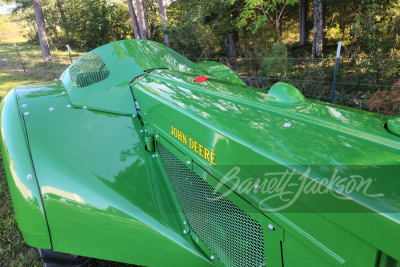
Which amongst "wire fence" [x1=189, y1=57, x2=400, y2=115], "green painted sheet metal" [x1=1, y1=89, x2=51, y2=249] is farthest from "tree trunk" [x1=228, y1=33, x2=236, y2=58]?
"green painted sheet metal" [x1=1, y1=89, x2=51, y2=249]

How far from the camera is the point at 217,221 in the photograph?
1703 millimetres

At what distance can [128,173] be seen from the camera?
204cm

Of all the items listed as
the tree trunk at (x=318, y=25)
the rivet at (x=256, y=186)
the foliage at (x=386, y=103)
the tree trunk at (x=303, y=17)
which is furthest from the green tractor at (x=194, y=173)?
the tree trunk at (x=303, y=17)

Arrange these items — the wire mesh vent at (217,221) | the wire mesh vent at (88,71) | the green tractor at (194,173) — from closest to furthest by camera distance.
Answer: the green tractor at (194,173) < the wire mesh vent at (217,221) < the wire mesh vent at (88,71)

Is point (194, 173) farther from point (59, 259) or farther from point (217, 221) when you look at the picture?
point (59, 259)

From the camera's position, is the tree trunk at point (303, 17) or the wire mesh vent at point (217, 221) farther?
the tree trunk at point (303, 17)

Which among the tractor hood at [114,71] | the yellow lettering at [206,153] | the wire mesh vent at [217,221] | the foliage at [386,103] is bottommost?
the foliage at [386,103]

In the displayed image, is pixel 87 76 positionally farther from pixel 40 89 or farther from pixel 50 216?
pixel 50 216

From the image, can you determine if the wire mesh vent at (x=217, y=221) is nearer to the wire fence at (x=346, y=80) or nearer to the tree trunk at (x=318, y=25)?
the wire fence at (x=346, y=80)

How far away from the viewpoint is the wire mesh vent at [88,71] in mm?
2723

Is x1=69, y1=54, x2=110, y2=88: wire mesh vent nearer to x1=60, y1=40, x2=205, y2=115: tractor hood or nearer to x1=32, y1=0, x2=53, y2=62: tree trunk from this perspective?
x1=60, y1=40, x2=205, y2=115: tractor hood

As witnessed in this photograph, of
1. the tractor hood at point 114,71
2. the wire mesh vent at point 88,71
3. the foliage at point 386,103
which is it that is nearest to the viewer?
the tractor hood at point 114,71

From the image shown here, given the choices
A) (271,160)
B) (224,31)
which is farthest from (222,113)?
(224,31)

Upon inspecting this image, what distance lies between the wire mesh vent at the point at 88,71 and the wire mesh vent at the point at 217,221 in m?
1.20
